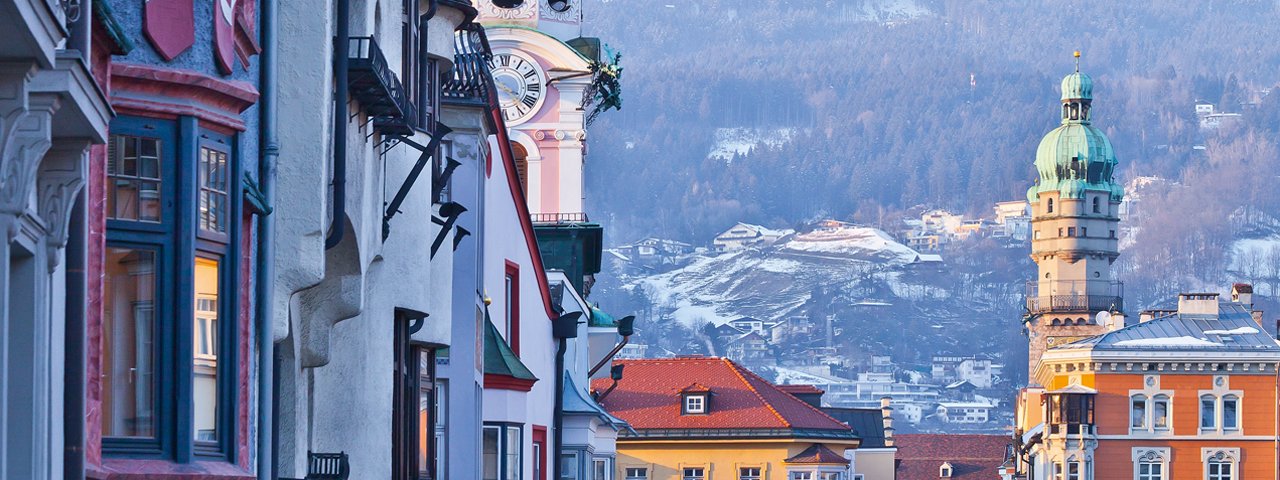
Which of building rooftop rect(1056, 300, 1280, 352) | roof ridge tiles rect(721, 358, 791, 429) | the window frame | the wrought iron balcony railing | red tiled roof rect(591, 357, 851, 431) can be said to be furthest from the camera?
building rooftop rect(1056, 300, 1280, 352)

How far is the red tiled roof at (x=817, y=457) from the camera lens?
92000 mm

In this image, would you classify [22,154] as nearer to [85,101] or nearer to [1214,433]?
[85,101]

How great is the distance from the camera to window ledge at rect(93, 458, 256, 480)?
40.4ft

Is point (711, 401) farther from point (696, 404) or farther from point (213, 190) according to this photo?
point (213, 190)

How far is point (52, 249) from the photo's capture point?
10.2m

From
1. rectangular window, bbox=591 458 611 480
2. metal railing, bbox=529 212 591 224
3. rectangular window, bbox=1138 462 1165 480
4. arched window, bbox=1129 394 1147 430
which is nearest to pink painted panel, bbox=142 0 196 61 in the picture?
rectangular window, bbox=591 458 611 480

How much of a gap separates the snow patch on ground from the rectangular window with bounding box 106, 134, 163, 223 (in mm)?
86623

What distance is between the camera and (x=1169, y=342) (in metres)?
97.1

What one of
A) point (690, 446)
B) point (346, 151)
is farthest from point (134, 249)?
point (690, 446)

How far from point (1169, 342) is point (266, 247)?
85.4 m

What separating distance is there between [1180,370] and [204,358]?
8580 centimetres

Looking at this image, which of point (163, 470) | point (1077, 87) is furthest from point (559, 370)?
point (1077, 87)

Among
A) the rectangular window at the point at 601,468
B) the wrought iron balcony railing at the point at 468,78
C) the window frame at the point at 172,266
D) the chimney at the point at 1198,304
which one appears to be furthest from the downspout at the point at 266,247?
the chimney at the point at 1198,304

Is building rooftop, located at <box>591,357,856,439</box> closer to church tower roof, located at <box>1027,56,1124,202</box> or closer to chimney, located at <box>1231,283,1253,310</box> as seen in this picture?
chimney, located at <box>1231,283,1253,310</box>
